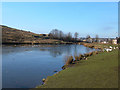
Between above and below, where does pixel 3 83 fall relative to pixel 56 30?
below

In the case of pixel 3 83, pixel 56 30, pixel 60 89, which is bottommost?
pixel 3 83

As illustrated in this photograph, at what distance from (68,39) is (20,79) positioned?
11258 cm

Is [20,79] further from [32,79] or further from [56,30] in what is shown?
[56,30]

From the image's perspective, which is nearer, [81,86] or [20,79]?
[81,86]

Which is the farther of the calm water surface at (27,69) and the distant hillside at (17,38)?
the distant hillside at (17,38)

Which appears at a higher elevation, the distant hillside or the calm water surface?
the distant hillside

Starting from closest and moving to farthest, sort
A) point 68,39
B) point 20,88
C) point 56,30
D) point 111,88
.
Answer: point 111,88, point 20,88, point 68,39, point 56,30

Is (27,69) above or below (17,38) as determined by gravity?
below

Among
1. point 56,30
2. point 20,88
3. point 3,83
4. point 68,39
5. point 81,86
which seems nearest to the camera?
point 81,86

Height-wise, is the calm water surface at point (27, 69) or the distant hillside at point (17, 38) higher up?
the distant hillside at point (17, 38)

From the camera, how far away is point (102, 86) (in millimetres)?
7676

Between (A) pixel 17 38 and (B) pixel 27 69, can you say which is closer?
(B) pixel 27 69

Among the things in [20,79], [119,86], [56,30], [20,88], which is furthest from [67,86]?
[56,30]

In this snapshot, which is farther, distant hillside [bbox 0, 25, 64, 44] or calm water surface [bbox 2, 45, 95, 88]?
distant hillside [bbox 0, 25, 64, 44]
